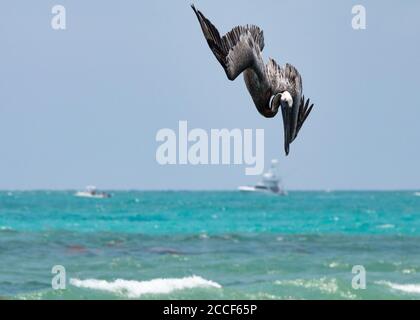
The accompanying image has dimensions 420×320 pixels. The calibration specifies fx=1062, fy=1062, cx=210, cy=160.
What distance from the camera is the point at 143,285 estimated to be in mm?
23750

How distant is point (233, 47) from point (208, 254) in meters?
23.5

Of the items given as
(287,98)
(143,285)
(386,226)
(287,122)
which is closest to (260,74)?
(287,98)

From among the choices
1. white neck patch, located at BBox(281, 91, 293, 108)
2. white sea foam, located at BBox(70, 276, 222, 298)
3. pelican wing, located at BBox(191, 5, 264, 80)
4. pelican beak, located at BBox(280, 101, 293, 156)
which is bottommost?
white sea foam, located at BBox(70, 276, 222, 298)

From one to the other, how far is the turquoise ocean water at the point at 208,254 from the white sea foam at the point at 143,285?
0.03 meters

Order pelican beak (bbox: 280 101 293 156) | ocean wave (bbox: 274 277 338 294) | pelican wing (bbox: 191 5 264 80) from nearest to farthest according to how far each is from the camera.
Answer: pelican wing (bbox: 191 5 264 80) → pelican beak (bbox: 280 101 293 156) → ocean wave (bbox: 274 277 338 294)

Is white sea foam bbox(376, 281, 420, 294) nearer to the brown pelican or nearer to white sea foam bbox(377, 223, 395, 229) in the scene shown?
the brown pelican

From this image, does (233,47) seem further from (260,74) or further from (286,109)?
(286,109)

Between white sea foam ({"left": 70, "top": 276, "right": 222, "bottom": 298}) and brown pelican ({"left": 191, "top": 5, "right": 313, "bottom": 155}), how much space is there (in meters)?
15.2

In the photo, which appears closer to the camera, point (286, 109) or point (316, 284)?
point (286, 109)

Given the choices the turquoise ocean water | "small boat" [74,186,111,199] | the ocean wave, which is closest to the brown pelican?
the turquoise ocean water

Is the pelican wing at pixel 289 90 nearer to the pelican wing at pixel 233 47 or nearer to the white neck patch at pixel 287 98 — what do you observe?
the white neck patch at pixel 287 98

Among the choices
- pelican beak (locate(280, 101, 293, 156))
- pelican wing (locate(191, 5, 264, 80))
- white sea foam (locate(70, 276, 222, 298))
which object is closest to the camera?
pelican wing (locate(191, 5, 264, 80))

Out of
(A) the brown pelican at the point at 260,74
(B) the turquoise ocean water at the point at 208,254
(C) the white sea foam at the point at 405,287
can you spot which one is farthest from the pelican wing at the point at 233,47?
(C) the white sea foam at the point at 405,287

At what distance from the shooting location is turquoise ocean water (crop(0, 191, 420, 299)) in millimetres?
22938
